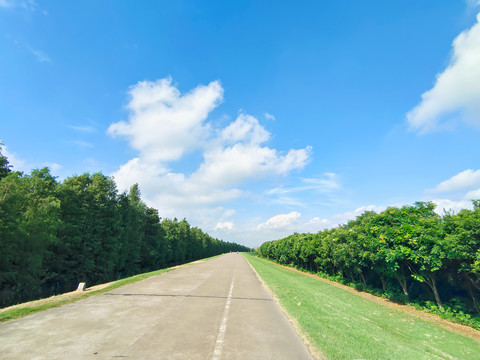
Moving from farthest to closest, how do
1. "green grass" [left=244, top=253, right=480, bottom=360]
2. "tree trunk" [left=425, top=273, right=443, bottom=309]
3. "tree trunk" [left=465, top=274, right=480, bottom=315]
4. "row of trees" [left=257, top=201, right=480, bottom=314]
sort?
"tree trunk" [left=425, top=273, right=443, bottom=309] → "tree trunk" [left=465, top=274, right=480, bottom=315] → "row of trees" [left=257, top=201, right=480, bottom=314] → "green grass" [left=244, top=253, right=480, bottom=360]

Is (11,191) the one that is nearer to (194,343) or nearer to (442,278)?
(194,343)

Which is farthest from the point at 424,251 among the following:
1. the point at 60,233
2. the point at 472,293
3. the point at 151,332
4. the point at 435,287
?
the point at 60,233

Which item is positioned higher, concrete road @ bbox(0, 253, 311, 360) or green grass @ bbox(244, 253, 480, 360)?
concrete road @ bbox(0, 253, 311, 360)

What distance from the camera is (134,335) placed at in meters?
6.24

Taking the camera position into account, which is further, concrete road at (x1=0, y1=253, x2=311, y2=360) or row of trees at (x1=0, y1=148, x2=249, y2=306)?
row of trees at (x1=0, y1=148, x2=249, y2=306)

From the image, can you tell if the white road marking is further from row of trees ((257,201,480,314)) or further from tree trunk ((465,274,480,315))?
tree trunk ((465,274,480,315))

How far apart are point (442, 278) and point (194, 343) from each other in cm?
1608

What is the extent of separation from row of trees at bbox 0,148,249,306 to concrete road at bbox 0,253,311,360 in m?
14.7

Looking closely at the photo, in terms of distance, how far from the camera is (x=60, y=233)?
25.2m

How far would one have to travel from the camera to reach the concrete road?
207 inches

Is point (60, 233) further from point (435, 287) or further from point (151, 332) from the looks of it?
point (435, 287)

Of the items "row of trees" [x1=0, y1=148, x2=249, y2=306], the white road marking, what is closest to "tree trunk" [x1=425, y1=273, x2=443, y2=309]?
the white road marking

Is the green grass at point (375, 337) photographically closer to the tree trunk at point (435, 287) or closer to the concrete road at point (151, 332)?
the concrete road at point (151, 332)

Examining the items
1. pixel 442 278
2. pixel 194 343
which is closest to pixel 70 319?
pixel 194 343
